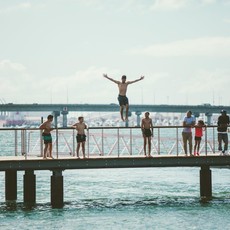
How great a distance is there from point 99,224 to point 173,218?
11.2 ft

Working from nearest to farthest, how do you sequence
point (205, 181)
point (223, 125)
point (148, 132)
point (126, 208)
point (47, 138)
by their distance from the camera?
point (47, 138), point (148, 132), point (223, 125), point (126, 208), point (205, 181)

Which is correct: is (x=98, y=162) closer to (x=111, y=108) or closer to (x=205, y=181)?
(x=205, y=181)

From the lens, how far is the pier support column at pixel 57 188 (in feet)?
98.5

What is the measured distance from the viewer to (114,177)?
191 feet

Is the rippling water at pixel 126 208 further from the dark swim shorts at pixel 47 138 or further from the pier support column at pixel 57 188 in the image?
the dark swim shorts at pixel 47 138

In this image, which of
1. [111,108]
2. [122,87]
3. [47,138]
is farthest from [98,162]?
[111,108]

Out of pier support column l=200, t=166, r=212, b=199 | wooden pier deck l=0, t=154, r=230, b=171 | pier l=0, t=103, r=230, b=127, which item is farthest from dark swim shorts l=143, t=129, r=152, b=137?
pier l=0, t=103, r=230, b=127

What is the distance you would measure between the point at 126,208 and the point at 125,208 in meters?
0.05

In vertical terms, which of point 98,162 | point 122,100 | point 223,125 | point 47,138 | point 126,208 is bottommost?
point 126,208

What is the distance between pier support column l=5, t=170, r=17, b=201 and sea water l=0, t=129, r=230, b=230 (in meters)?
0.44

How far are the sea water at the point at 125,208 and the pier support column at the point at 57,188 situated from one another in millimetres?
471

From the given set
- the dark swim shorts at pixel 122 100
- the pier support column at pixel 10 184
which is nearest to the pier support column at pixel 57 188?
the dark swim shorts at pixel 122 100

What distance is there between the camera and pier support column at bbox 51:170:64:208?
30016mm

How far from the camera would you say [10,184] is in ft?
114
